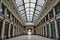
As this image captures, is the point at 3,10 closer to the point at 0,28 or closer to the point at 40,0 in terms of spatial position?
the point at 0,28

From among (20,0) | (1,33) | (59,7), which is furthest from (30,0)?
(1,33)

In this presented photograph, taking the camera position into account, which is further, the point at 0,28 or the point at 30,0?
the point at 30,0

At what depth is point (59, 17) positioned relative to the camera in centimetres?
1424

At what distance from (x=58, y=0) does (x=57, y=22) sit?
3.79 metres

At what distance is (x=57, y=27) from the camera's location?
15.2m

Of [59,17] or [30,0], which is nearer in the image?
[59,17]

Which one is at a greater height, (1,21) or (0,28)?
(1,21)

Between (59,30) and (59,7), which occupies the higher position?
(59,7)

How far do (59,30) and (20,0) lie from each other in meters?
13.1

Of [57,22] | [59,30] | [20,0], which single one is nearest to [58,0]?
[57,22]

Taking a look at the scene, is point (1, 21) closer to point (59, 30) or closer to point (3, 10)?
point (3, 10)

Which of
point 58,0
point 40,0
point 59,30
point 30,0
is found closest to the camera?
point 58,0

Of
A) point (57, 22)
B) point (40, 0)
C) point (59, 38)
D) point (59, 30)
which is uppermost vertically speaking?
point (40, 0)

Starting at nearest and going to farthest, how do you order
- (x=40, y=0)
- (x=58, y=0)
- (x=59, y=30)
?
1. (x=58, y=0)
2. (x=59, y=30)
3. (x=40, y=0)
